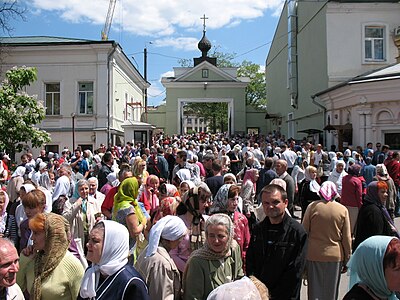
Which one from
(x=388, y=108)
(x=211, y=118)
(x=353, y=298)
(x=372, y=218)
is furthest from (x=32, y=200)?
(x=211, y=118)

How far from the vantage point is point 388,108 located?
70.1 ft

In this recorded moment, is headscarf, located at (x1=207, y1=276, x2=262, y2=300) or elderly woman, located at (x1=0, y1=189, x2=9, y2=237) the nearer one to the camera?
headscarf, located at (x1=207, y1=276, x2=262, y2=300)

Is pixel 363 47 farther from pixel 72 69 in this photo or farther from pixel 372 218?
pixel 372 218

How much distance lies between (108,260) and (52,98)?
91.4 ft

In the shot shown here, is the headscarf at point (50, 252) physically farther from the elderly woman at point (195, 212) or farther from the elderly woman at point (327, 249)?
the elderly woman at point (327, 249)

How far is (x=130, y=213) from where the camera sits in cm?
536

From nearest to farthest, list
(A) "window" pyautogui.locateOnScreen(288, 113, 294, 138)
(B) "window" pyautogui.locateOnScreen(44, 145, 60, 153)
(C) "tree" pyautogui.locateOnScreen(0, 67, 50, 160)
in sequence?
(C) "tree" pyautogui.locateOnScreen(0, 67, 50, 160) < (B) "window" pyautogui.locateOnScreen(44, 145, 60, 153) < (A) "window" pyautogui.locateOnScreen(288, 113, 294, 138)

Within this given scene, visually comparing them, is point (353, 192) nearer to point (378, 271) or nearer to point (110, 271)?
point (378, 271)

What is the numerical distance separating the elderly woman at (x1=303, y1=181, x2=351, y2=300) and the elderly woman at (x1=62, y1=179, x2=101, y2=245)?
304cm

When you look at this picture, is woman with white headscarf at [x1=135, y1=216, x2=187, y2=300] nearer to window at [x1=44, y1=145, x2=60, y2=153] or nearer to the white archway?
window at [x1=44, y1=145, x2=60, y2=153]

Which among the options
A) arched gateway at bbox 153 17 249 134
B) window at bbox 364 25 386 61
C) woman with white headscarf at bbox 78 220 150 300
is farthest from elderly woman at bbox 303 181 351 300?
arched gateway at bbox 153 17 249 134

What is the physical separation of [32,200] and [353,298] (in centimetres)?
366

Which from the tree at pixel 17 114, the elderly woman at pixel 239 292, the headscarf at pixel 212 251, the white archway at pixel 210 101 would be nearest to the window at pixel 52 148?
the tree at pixel 17 114

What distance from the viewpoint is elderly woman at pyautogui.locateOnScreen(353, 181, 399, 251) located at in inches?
220
